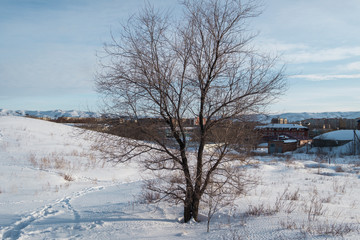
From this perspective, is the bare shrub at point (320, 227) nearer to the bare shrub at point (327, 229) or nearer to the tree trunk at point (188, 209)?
the bare shrub at point (327, 229)

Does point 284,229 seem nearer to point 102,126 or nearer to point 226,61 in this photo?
point 226,61

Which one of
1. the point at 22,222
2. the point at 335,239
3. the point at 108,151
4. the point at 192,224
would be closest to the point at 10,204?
the point at 22,222

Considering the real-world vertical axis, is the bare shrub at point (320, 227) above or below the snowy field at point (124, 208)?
above

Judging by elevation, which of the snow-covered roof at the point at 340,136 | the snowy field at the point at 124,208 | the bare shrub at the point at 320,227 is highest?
the snow-covered roof at the point at 340,136

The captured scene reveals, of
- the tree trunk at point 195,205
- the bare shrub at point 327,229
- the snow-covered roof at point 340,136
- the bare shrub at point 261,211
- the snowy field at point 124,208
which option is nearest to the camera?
the bare shrub at point 327,229

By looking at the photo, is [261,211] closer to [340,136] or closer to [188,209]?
[188,209]

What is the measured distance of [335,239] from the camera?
15.6 ft

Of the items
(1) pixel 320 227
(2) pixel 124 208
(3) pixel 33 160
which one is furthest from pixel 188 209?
Answer: (3) pixel 33 160

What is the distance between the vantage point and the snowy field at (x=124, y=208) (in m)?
5.75

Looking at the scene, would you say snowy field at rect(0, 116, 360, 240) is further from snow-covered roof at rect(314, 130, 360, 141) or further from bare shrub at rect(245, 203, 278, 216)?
snow-covered roof at rect(314, 130, 360, 141)

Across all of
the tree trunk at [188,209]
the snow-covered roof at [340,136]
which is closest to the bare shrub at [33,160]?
the tree trunk at [188,209]

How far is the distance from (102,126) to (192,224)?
9.08 feet

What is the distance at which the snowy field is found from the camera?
575cm

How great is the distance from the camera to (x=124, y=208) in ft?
25.5
